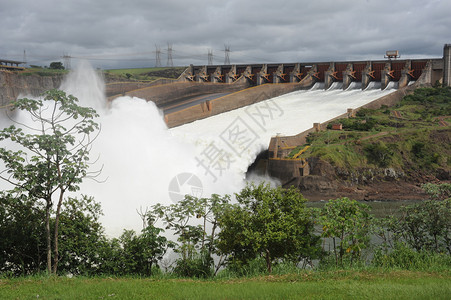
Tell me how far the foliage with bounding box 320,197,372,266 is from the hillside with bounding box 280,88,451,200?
19.3 metres

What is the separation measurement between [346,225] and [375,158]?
24.2 m

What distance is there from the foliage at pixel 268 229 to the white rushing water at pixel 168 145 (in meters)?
7.12

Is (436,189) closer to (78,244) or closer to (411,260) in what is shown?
(411,260)

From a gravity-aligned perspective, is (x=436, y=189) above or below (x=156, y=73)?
below

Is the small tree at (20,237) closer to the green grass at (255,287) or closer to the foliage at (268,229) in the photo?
the green grass at (255,287)

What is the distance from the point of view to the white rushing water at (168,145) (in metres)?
20.7

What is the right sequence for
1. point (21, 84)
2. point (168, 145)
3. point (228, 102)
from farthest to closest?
point (21, 84) < point (228, 102) < point (168, 145)

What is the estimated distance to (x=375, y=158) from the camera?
3350cm

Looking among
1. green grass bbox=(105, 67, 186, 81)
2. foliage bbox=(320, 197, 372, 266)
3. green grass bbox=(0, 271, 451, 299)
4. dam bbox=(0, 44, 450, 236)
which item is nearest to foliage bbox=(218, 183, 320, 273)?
foliage bbox=(320, 197, 372, 266)

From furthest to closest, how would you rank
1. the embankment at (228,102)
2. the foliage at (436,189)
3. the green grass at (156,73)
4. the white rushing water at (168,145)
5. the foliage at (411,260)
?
the green grass at (156,73), the embankment at (228,102), the white rushing water at (168,145), the foliage at (436,189), the foliage at (411,260)

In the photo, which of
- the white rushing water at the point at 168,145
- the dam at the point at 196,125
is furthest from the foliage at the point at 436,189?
the white rushing water at the point at 168,145

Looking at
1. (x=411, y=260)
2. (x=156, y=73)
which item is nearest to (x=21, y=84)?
(x=156, y=73)

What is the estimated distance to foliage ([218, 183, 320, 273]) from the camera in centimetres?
1021

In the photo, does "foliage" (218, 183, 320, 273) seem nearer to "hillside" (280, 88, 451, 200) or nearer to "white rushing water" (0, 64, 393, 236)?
"white rushing water" (0, 64, 393, 236)
